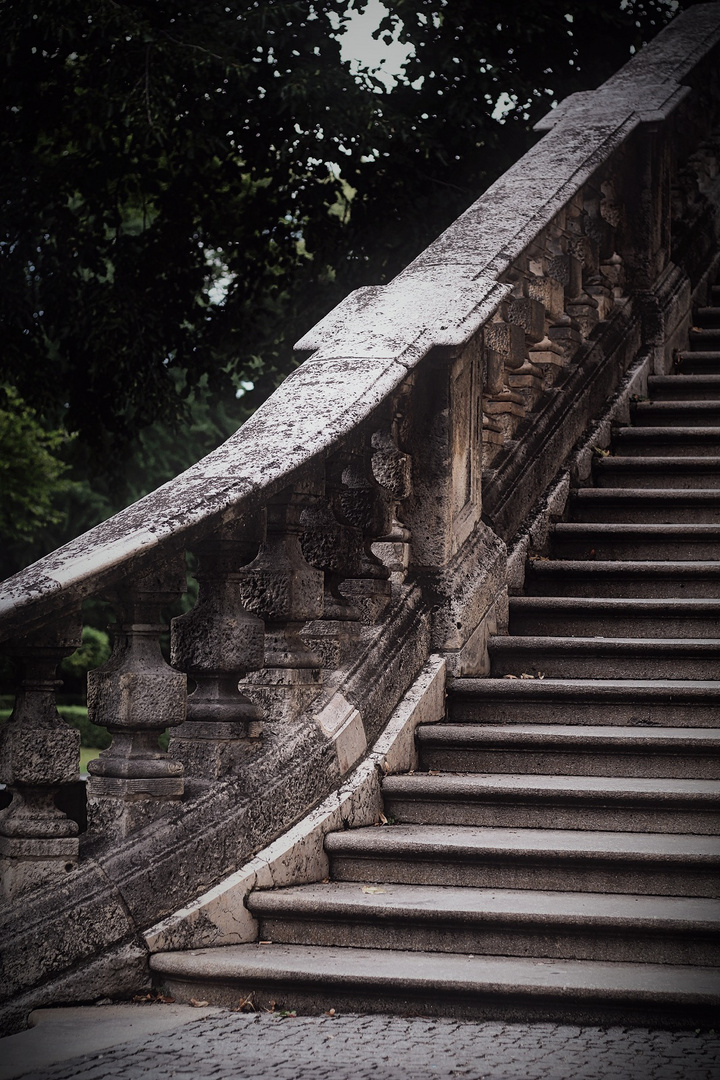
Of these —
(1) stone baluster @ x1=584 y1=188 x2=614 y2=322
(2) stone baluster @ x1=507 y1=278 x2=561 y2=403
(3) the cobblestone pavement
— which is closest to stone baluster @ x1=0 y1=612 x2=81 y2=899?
(3) the cobblestone pavement

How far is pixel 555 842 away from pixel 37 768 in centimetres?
155

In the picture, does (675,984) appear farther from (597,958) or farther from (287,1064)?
(287,1064)

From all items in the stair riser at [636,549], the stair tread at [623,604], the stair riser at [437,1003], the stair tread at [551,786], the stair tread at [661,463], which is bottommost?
the stair riser at [437,1003]

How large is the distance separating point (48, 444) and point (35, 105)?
12.0 meters

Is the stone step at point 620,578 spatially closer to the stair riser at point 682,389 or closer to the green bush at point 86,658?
the stair riser at point 682,389

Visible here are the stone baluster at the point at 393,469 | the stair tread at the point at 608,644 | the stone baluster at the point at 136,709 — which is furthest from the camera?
the stair tread at the point at 608,644

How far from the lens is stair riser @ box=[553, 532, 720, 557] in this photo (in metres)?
6.23

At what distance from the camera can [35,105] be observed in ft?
32.8

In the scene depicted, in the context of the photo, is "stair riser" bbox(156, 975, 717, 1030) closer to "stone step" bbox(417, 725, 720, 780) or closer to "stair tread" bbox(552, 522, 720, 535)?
"stone step" bbox(417, 725, 720, 780)

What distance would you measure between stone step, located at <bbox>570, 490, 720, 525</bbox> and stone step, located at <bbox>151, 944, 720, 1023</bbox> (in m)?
3.10

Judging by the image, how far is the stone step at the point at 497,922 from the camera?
148 inches

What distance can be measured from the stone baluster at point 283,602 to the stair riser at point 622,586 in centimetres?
180

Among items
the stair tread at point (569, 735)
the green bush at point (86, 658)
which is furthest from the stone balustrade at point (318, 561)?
the green bush at point (86, 658)

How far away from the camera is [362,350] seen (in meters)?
5.02
